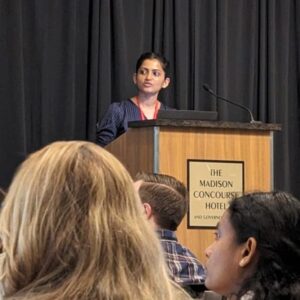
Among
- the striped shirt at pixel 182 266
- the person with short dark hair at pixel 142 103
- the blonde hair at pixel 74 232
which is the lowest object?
the striped shirt at pixel 182 266

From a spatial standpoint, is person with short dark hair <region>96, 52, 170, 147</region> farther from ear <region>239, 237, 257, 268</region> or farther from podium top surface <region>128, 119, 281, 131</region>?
ear <region>239, 237, 257, 268</region>

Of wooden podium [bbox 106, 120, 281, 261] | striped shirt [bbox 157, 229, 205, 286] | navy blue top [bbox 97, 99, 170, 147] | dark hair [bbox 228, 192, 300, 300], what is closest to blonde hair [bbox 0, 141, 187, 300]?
dark hair [bbox 228, 192, 300, 300]

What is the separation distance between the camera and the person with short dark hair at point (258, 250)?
155cm

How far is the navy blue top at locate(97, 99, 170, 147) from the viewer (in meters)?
4.75

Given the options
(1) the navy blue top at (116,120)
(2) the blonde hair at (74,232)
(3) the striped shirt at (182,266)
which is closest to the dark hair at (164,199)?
(3) the striped shirt at (182,266)

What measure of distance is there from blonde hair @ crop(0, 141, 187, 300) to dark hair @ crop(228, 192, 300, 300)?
476 mm

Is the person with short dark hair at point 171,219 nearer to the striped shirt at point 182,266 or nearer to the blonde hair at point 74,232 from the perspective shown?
the striped shirt at point 182,266

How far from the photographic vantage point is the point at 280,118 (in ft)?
19.9

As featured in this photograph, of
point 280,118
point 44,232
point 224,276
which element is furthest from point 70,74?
point 44,232

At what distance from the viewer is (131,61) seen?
559cm

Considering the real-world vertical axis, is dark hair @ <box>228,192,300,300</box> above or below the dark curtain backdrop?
below

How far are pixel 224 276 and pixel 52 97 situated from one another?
12.4 feet

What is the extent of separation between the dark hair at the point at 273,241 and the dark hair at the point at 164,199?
0.97m

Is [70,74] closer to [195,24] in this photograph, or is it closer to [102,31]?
[102,31]
